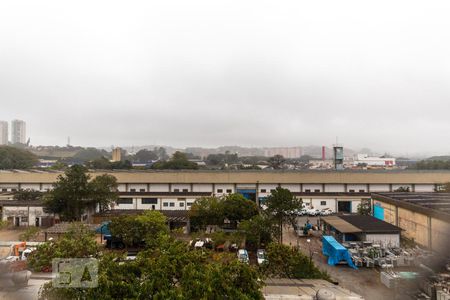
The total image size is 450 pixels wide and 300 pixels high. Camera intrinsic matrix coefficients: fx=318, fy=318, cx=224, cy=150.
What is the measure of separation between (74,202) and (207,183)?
8972 mm

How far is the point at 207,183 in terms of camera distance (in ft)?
70.2

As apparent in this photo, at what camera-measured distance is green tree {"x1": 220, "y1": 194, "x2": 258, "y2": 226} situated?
528 inches

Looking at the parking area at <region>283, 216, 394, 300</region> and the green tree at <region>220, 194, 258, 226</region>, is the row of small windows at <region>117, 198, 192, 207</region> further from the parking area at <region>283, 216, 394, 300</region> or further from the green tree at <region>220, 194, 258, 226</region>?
the parking area at <region>283, 216, 394, 300</region>

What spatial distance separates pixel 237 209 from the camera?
13.4 metres

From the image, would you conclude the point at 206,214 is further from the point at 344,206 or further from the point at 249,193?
the point at 344,206

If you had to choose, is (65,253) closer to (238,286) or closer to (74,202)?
(238,286)

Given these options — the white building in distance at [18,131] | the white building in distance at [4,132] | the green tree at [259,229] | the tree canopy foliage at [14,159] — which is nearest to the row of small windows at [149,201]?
the green tree at [259,229]

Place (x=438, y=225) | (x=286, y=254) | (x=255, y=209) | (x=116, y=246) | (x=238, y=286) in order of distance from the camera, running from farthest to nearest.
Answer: (x=255, y=209)
(x=116, y=246)
(x=438, y=225)
(x=286, y=254)
(x=238, y=286)

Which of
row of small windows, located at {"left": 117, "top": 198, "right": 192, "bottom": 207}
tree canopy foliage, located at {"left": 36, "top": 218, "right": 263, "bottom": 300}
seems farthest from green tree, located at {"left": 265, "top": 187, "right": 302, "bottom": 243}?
row of small windows, located at {"left": 117, "top": 198, "right": 192, "bottom": 207}

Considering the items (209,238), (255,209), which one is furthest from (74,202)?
(255,209)

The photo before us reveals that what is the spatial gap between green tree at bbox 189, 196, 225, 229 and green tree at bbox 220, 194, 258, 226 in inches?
8.8

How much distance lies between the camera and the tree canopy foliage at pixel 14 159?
3851 centimetres

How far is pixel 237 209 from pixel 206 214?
1.33 m

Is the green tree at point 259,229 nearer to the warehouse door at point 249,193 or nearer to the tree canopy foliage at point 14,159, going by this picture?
the warehouse door at point 249,193
